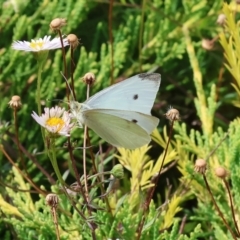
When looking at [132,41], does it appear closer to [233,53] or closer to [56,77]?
[56,77]

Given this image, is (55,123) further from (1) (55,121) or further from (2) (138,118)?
(2) (138,118)

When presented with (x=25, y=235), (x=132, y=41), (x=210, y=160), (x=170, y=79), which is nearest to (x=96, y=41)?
(x=132, y=41)

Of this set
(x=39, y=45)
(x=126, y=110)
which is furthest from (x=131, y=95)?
(x=39, y=45)

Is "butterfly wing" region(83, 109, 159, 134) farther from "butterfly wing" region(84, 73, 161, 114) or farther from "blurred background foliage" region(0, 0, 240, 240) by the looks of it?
"blurred background foliage" region(0, 0, 240, 240)

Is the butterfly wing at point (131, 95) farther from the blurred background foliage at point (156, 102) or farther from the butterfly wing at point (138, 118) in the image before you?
the blurred background foliage at point (156, 102)

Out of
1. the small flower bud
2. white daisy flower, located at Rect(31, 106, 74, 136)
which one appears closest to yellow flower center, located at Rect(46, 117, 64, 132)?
white daisy flower, located at Rect(31, 106, 74, 136)
